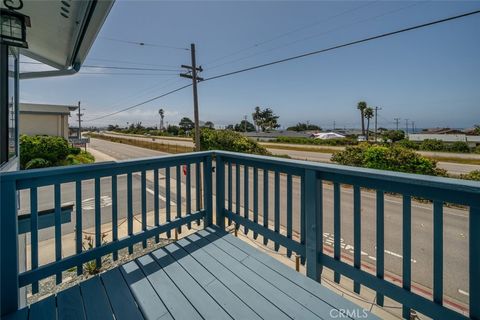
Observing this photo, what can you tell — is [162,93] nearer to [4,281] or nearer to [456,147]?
[4,281]

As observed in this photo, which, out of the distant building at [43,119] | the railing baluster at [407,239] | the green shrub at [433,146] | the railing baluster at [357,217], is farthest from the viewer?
the green shrub at [433,146]

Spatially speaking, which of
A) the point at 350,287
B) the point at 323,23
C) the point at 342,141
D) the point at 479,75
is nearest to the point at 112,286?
the point at 350,287

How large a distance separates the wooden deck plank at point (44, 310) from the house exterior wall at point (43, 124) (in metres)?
24.0

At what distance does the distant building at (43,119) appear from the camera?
768 inches

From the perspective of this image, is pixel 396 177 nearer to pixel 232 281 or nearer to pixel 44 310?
pixel 232 281

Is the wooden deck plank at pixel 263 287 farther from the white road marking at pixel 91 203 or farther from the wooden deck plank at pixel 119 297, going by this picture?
the white road marking at pixel 91 203

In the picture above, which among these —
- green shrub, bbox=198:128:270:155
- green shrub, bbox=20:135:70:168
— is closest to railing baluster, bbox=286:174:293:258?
green shrub, bbox=198:128:270:155

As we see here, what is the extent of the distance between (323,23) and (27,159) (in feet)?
55.2

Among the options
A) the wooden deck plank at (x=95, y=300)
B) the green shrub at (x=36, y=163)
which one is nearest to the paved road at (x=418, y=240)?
the wooden deck plank at (x=95, y=300)

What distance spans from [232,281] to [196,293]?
266 mm

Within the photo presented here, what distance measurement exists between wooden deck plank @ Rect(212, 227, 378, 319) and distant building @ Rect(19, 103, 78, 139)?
24.1 m

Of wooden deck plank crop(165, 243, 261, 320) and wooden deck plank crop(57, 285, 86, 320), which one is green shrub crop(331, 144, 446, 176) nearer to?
wooden deck plank crop(165, 243, 261, 320)

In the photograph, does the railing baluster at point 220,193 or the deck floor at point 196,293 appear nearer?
the deck floor at point 196,293

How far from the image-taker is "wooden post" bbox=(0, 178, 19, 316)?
4.50ft
